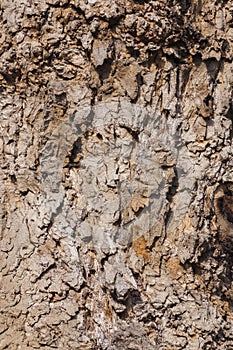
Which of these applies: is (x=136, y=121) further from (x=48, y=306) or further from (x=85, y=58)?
(x=48, y=306)

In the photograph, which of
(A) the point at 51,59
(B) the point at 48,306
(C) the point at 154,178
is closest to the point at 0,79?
(A) the point at 51,59

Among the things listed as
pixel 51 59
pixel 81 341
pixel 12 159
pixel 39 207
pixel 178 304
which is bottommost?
pixel 81 341

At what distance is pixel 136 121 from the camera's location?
6.03ft

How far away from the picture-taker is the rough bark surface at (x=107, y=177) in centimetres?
181

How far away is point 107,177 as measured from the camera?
1.83 meters

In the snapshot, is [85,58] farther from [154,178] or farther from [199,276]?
[199,276]

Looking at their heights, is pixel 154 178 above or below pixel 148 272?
above

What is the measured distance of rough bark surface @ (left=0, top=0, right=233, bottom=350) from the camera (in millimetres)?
1811

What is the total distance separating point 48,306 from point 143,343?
0.33 meters

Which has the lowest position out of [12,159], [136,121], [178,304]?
[178,304]

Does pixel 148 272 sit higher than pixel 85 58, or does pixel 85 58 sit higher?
pixel 85 58

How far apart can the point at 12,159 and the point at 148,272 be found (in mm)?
577

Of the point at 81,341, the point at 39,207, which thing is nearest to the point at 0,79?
the point at 39,207

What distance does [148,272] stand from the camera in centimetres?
183
